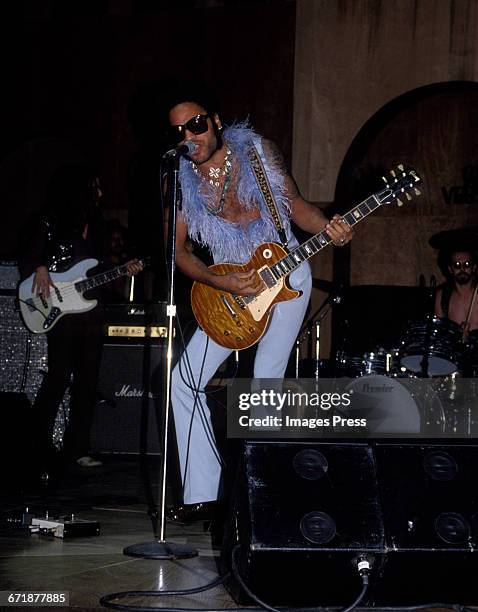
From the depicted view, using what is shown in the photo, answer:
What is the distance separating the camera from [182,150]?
3.94 meters

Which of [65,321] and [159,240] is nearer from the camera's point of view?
[65,321]

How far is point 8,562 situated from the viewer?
3.65 metres

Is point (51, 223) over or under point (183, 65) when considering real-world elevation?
under

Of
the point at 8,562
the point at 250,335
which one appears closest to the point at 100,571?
the point at 8,562

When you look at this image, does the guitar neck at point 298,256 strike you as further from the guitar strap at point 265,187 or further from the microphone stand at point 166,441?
the microphone stand at point 166,441

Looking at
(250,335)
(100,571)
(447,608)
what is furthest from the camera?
(250,335)

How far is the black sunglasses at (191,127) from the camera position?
13.7ft

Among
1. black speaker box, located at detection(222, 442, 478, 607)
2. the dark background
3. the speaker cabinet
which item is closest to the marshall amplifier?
the dark background

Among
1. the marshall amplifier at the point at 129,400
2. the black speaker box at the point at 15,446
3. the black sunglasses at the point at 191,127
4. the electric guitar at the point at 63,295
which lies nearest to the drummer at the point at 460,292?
the marshall amplifier at the point at 129,400

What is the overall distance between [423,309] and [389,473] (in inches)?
179

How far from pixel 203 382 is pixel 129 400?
253 cm

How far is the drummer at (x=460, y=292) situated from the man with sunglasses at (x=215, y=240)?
9.54 ft

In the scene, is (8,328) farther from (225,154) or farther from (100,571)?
(100,571)

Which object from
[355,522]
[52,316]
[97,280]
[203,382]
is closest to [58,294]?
[52,316]
